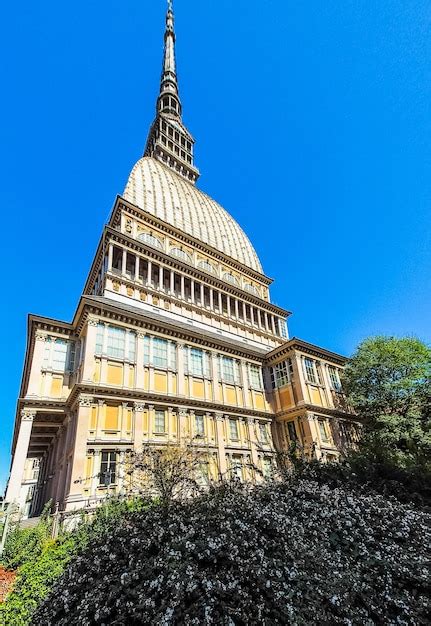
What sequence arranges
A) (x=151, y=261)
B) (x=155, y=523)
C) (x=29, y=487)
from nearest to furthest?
(x=155, y=523) → (x=151, y=261) → (x=29, y=487)

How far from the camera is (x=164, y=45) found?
82.9 meters

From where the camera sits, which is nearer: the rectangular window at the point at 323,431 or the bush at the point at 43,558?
the bush at the point at 43,558

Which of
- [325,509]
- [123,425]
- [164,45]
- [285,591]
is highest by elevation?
[164,45]

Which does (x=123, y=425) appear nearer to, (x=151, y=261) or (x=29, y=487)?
(x=151, y=261)

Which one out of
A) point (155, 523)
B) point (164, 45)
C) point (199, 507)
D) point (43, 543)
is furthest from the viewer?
point (164, 45)

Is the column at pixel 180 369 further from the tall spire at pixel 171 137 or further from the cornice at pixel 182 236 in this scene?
the tall spire at pixel 171 137

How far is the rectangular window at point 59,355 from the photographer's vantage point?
22125mm

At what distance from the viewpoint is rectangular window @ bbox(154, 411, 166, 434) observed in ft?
72.0

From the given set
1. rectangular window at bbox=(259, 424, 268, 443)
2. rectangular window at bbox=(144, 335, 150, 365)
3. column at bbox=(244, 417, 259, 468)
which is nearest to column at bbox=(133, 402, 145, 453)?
rectangular window at bbox=(144, 335, 150, 365)

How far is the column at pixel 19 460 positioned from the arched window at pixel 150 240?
22.5 meters

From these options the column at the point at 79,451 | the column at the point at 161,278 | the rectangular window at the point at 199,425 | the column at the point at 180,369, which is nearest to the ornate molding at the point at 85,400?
the column at the point at 79,451

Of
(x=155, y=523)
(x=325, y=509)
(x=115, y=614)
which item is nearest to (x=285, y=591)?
(x=115, y=614)

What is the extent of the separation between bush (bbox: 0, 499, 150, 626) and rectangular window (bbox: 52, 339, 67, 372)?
10.5 metres

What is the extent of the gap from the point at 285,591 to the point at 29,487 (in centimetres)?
4496
